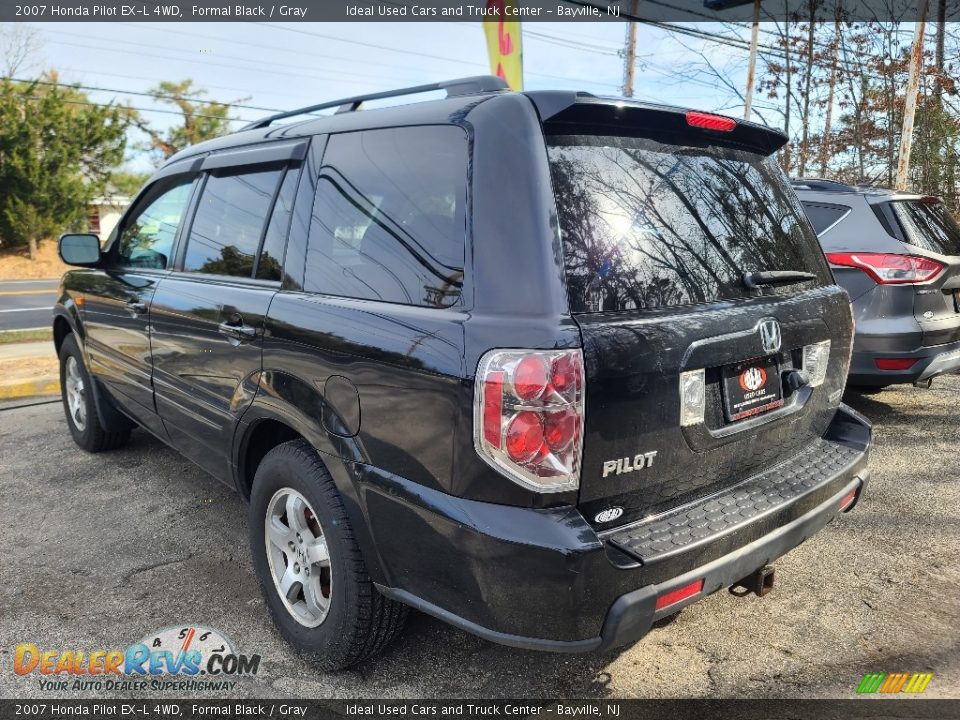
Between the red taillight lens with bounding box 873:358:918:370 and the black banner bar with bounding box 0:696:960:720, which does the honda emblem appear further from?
the red taillight lens with bounding box 873:358:918:370

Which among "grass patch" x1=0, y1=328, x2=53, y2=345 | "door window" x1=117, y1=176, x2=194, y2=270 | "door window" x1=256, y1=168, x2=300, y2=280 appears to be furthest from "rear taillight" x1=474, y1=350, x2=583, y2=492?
"grass patch" x1=0, y1=328, x2=53, y2=345

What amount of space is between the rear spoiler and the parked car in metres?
2.75

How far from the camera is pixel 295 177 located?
2.71 metres

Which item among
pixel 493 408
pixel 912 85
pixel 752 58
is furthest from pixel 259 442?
pixel 752 58

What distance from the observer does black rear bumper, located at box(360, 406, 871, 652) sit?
1.81m

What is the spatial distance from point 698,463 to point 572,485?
514 mm

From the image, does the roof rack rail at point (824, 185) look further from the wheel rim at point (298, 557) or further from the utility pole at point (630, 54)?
the utility pole at point (630, 54)

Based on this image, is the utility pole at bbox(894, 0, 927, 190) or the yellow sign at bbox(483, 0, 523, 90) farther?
the utility pole at bbox(894, 0, 927, 190)

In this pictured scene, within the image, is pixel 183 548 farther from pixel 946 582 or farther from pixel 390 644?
pixel 946 582

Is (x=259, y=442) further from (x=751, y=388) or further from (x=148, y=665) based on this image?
(x=751, y=388)

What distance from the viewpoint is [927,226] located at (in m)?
4.99

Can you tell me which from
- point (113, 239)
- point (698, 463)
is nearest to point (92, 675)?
point (698, 463)

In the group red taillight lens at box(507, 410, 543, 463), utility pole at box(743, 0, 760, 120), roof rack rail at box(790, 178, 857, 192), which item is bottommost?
red taillight lens at box(507, 410, 543, 463)

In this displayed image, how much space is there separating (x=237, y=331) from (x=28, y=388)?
206 inches
